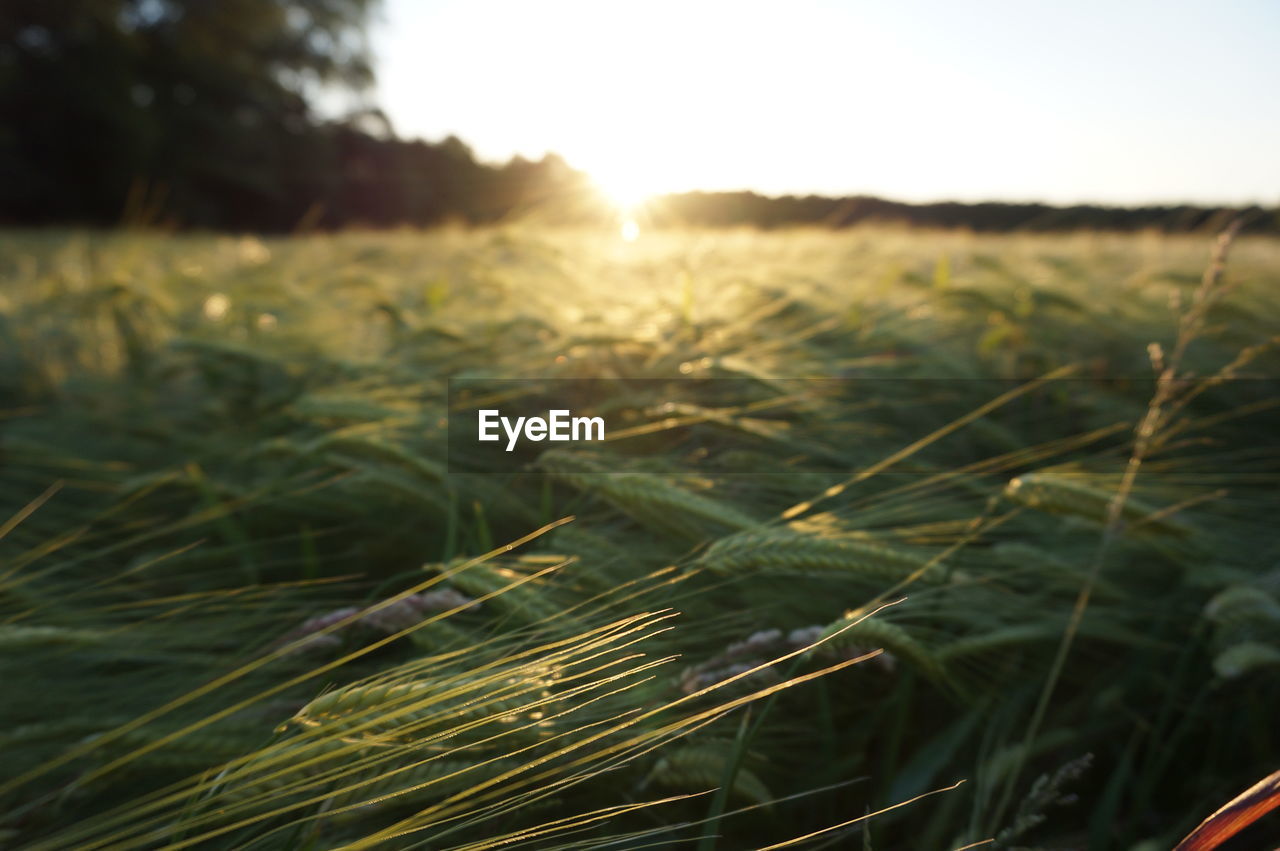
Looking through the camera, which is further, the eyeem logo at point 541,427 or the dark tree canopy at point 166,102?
the dark tree canopy at point 166,102

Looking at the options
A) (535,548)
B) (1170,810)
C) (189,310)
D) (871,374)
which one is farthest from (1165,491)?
(189,310)

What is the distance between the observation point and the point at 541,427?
1024mm

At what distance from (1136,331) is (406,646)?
1.36 metres

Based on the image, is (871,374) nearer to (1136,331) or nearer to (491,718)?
(1136,331)

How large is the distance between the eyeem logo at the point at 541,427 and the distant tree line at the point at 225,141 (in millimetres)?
6458

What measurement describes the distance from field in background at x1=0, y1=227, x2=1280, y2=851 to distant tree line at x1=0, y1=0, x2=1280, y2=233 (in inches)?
246

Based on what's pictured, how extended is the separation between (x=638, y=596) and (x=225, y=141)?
13.2 metres

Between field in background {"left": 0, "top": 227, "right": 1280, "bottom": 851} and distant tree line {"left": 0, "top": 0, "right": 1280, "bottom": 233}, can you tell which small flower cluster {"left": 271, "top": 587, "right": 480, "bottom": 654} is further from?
distant tree line {"left": 0, "top": 0, "right": 1280, "bottom": 233}

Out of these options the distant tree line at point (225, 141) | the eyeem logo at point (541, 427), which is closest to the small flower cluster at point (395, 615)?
the eyeem logo at point (541, 427)

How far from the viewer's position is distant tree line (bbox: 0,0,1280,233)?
9805 millimetres

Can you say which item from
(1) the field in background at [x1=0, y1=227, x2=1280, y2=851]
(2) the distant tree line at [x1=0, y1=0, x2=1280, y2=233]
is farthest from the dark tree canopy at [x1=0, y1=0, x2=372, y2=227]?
(1) the field in background at [x1=0, y1=227, x2=1280, y2=851]

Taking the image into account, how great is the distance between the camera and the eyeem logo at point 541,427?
973mm
